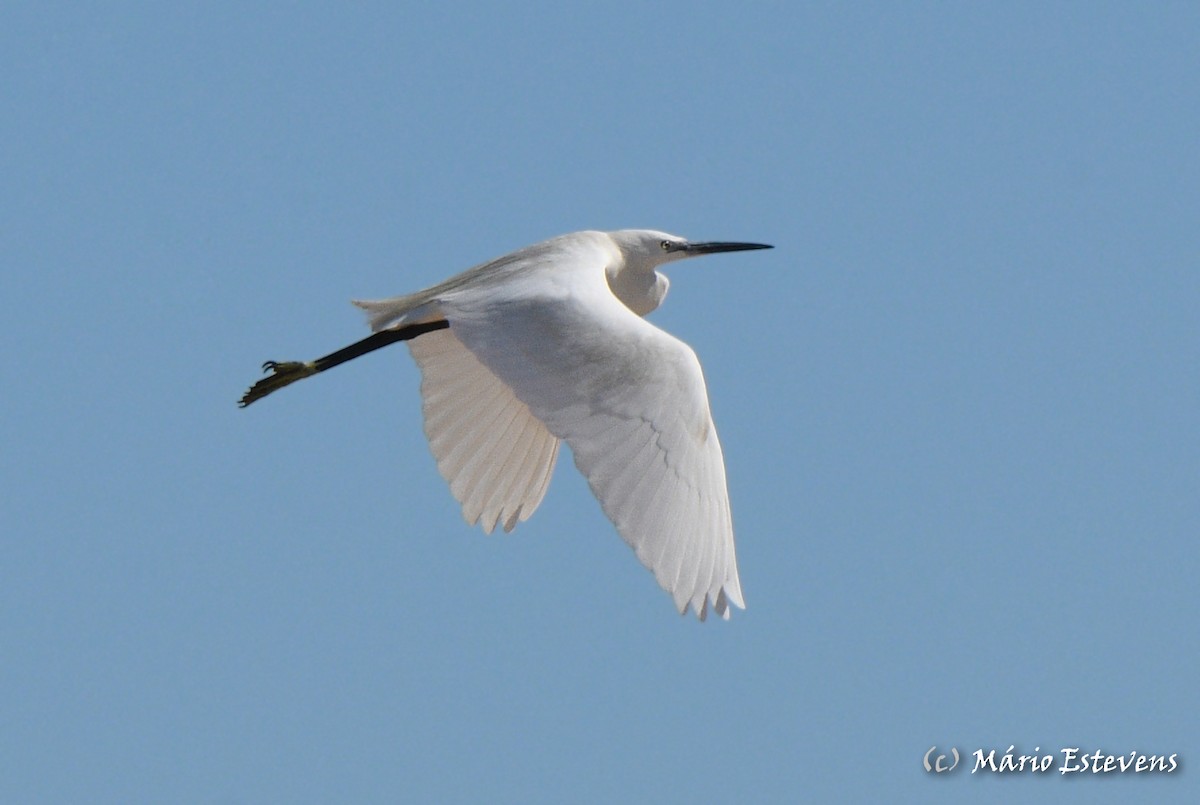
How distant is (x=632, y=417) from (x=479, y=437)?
94.2 inches

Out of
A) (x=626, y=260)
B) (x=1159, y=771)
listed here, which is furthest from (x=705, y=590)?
(x=626, y=260)

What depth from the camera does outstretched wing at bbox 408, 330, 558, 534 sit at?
42.3ft

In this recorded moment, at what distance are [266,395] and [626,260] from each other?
8.48 ft

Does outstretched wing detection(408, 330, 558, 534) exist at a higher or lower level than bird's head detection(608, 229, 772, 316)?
lower

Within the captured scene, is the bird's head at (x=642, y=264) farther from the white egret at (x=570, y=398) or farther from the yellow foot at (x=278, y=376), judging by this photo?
the yellow foot at (x=278, y=376)

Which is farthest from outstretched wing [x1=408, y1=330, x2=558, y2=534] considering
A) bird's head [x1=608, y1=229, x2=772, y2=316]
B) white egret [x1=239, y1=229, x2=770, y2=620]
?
bird's head [x1=608, y1=229, x2=772, y2=316]

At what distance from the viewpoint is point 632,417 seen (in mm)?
10742

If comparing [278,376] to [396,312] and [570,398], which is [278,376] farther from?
[570,398]

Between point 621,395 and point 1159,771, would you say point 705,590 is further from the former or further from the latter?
point 1159,771

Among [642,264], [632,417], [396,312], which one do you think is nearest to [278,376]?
[396,312]

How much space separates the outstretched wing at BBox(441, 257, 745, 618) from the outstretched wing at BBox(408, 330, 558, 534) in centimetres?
135

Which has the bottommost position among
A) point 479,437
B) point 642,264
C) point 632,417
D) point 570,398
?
point 479,437

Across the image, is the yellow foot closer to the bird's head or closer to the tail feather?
the tail feather

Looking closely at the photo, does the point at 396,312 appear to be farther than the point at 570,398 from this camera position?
Yes
